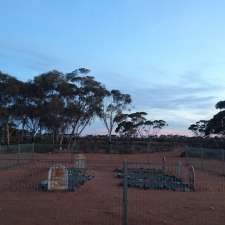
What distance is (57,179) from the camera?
71.6 ft

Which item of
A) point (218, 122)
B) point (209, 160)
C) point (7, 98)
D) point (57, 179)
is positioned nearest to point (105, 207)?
point (57, 179)

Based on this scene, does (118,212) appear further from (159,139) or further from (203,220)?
(159,139)

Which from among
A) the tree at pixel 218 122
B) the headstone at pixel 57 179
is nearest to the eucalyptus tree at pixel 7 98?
the tree at pixel 218 122

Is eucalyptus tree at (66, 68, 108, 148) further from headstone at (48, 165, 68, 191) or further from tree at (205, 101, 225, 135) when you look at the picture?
headstone at (48, 165, 68, 191)

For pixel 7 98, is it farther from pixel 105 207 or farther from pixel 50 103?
pixel 105 207

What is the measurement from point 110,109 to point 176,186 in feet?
212

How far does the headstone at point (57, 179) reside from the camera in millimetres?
21609

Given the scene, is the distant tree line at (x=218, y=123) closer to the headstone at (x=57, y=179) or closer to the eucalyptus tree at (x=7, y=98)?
the eucalyptus tree at (x=7, y=98)

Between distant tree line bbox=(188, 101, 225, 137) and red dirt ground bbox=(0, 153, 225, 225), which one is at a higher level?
distant tree line bbox=(188, 101, 225, 137)

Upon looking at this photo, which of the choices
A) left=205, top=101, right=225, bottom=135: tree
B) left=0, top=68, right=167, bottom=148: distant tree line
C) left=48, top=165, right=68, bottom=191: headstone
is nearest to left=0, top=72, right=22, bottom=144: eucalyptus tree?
left=0, top=68, right=167, bottom=148: distant tree line

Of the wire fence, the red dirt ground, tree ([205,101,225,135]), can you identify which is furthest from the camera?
tree ([205,101,225,135])

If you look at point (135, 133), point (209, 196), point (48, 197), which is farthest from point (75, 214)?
point (135, 133)

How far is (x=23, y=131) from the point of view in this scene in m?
82.2

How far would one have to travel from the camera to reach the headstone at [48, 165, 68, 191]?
21.6m
